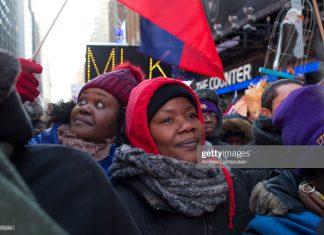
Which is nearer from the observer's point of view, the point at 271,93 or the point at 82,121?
the point at 82,121

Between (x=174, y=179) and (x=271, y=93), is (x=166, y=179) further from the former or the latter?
(x=271, y=93)

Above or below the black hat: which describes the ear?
below

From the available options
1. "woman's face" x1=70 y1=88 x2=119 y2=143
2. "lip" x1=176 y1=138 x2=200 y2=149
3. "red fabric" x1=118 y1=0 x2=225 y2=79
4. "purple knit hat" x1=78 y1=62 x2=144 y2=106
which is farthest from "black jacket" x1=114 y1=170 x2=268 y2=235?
"red fabric" x1=118 y1=0 x2=225 y2=79

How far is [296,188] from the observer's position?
1.70m

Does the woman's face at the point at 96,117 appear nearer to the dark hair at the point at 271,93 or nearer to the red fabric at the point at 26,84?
the red fabric at the point at 26,84

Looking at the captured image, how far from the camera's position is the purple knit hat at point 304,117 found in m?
1.63

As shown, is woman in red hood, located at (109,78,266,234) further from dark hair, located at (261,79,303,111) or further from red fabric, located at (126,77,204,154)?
dark hair, located at (261,79,303,111)

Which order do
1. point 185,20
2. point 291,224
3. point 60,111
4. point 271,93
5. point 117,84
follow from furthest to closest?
point 185,20
point 271,93
point 60,111
point 117,84
point 291,224

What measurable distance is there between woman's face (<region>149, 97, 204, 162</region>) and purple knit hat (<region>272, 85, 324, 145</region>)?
1.34 feet

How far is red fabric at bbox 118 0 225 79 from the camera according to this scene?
10.5 feet

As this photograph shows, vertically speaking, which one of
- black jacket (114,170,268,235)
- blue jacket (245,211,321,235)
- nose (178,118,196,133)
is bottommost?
black jacket (114,170,268,235)

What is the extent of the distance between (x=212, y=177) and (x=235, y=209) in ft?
0.56

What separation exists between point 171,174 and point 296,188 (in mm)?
499

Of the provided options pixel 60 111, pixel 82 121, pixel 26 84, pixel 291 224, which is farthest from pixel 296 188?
pixel 60 111
